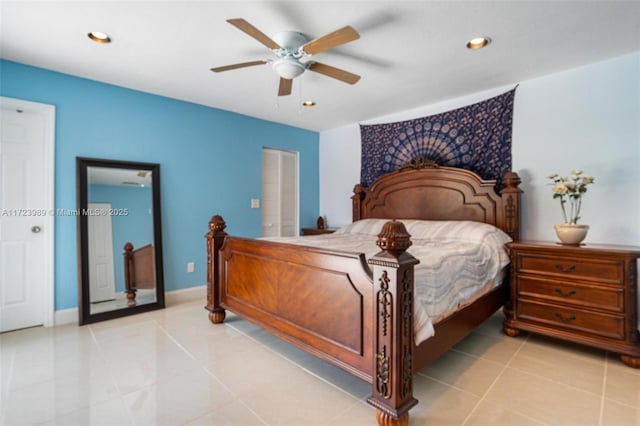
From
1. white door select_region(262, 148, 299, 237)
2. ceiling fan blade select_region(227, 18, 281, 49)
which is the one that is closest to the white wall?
ceiling fan blade select_region(227, 18, 281, 49)

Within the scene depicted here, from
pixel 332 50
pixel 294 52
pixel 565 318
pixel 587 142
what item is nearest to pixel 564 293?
pixel 565 318

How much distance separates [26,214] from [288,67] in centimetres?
265

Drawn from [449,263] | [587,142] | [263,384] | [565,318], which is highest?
[587,142]

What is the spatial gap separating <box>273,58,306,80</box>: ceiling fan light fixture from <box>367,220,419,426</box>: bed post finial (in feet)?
4.73

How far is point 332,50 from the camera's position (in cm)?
240

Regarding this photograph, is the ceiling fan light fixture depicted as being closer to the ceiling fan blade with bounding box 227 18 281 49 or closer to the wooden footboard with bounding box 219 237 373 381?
the ceiling fan blade with bounding box 227 18 281 49

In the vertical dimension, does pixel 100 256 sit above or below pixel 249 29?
below

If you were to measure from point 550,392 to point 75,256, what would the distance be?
3.85m

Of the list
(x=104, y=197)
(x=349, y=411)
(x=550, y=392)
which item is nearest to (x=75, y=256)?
(x=104, y=197)

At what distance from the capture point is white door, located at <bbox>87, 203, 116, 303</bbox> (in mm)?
2945

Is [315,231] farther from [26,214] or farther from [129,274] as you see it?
[26,214]

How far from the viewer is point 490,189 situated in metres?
3.11

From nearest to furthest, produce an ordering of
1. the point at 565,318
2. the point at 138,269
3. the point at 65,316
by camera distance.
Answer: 1. the point at 565,318
2. the point at 65,316
3. the point at 138,269

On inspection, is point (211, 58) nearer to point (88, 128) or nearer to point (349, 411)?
point (88, 128)
